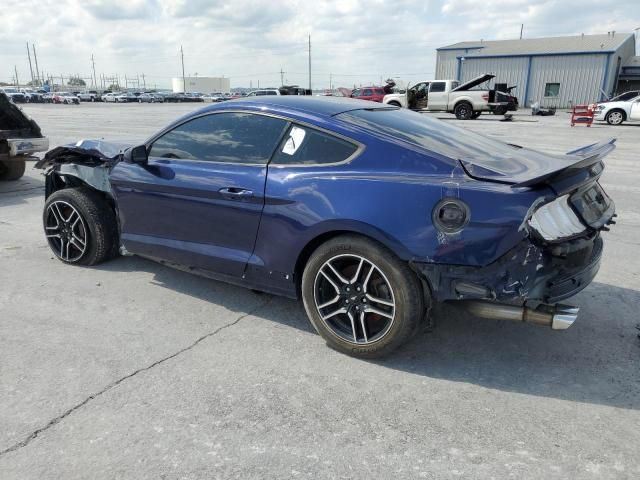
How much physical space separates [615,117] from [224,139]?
23393 mm

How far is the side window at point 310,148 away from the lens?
3.25 m

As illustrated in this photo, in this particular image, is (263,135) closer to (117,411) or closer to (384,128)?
(384,128)

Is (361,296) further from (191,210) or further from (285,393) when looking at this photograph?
(191,210)

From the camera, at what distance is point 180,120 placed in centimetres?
404

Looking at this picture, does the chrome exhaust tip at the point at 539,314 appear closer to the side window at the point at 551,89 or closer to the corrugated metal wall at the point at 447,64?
the side window at the point at 551,89

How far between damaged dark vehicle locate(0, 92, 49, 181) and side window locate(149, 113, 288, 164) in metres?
5.59

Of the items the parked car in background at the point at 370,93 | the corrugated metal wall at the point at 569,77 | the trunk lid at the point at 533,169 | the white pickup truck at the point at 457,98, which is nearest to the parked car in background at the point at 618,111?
the white pickup truck at the point at 457,98

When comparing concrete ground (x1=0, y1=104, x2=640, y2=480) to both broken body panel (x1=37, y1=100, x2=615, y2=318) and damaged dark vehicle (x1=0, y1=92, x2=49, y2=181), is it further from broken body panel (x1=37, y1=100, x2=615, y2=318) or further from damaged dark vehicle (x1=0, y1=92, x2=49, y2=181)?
damaged dark vehicle (x1=0, y1=92, x2=49, y2=181)

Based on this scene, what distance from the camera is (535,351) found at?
11.1 feet

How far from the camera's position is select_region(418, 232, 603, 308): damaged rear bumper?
2777 mm

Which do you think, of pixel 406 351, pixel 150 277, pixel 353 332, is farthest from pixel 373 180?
pixel 150 277

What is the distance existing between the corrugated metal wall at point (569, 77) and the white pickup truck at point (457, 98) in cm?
1669

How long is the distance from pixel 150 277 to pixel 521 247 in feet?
10.7

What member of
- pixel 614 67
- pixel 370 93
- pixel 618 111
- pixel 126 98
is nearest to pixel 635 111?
pixel 618 111
